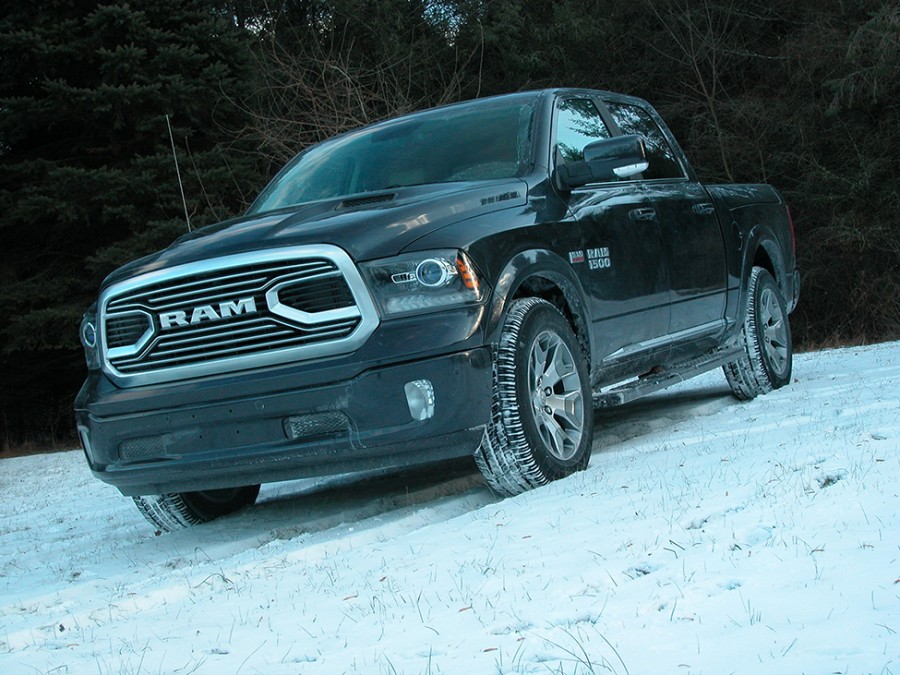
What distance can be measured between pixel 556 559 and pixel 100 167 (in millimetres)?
18825

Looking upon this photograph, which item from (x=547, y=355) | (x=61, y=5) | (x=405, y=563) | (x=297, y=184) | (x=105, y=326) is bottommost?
(x=405, y=563)

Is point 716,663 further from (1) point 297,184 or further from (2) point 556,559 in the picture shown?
(1) point 297,184

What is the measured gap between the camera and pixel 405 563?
3.81 m

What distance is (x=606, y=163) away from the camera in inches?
214

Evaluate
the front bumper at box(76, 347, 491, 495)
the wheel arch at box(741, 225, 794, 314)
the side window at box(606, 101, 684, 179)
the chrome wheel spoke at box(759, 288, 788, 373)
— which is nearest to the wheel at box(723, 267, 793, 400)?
the chrome wheel spoke at box(759, 288, 788, 373)

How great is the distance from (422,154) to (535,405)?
1643mm

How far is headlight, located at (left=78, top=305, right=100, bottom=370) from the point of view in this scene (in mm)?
4992

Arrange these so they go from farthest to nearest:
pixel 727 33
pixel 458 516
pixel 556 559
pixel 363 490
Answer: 1. pixel 727 33
2. pixel 363 490
3. pixel 458 516
4. pixel 556 559

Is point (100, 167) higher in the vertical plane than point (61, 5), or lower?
lower

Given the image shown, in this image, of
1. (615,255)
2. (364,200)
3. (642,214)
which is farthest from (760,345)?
(364,200)

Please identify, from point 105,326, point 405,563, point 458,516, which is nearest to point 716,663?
point 405,563

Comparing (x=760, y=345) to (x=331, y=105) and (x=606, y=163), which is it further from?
(x=331, y=105)

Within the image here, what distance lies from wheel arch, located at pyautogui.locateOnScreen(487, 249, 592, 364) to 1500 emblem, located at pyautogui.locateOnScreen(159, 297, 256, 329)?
0.98 metres

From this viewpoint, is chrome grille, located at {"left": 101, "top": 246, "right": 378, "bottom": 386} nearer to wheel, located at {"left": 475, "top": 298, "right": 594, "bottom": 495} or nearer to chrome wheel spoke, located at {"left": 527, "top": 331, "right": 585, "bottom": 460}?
wheel, located at {"left": 475, "top": 298, "right": 594, "bottom": 495}
